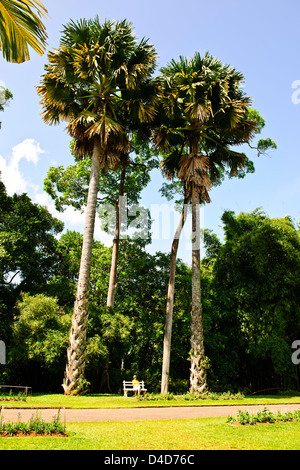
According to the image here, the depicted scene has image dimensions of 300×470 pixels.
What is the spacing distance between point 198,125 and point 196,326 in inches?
375

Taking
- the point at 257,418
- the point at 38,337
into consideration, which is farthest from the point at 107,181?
the point at 257,418

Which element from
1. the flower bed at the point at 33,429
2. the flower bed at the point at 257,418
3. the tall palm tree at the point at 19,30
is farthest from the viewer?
the flower bed at the point at 257,418

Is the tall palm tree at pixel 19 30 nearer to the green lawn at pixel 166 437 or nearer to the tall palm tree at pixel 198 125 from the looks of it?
the green lawn at pixel 166 437

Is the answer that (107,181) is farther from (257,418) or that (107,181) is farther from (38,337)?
(257,418)

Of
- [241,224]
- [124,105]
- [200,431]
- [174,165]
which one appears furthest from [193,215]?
[200,431]

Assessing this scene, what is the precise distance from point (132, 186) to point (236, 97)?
808 centimetres

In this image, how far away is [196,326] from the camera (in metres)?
15.4

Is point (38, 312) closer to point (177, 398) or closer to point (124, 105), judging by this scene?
point (177, 398)

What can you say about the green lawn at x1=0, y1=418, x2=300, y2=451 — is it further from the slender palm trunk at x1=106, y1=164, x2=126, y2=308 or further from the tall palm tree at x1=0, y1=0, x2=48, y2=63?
the slender palm trunk at x1=106, y1=164, x2=126, y2=308

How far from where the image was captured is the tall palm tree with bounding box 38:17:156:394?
14.2 metres

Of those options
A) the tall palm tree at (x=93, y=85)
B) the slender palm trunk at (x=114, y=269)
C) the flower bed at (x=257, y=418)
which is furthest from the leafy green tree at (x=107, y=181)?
the flower bed at (x=257, y=418)

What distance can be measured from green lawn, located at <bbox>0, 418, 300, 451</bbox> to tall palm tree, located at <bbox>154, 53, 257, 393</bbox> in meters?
8.23

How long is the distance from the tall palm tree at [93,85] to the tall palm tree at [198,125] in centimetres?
191

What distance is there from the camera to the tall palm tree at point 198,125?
51.7 ft
